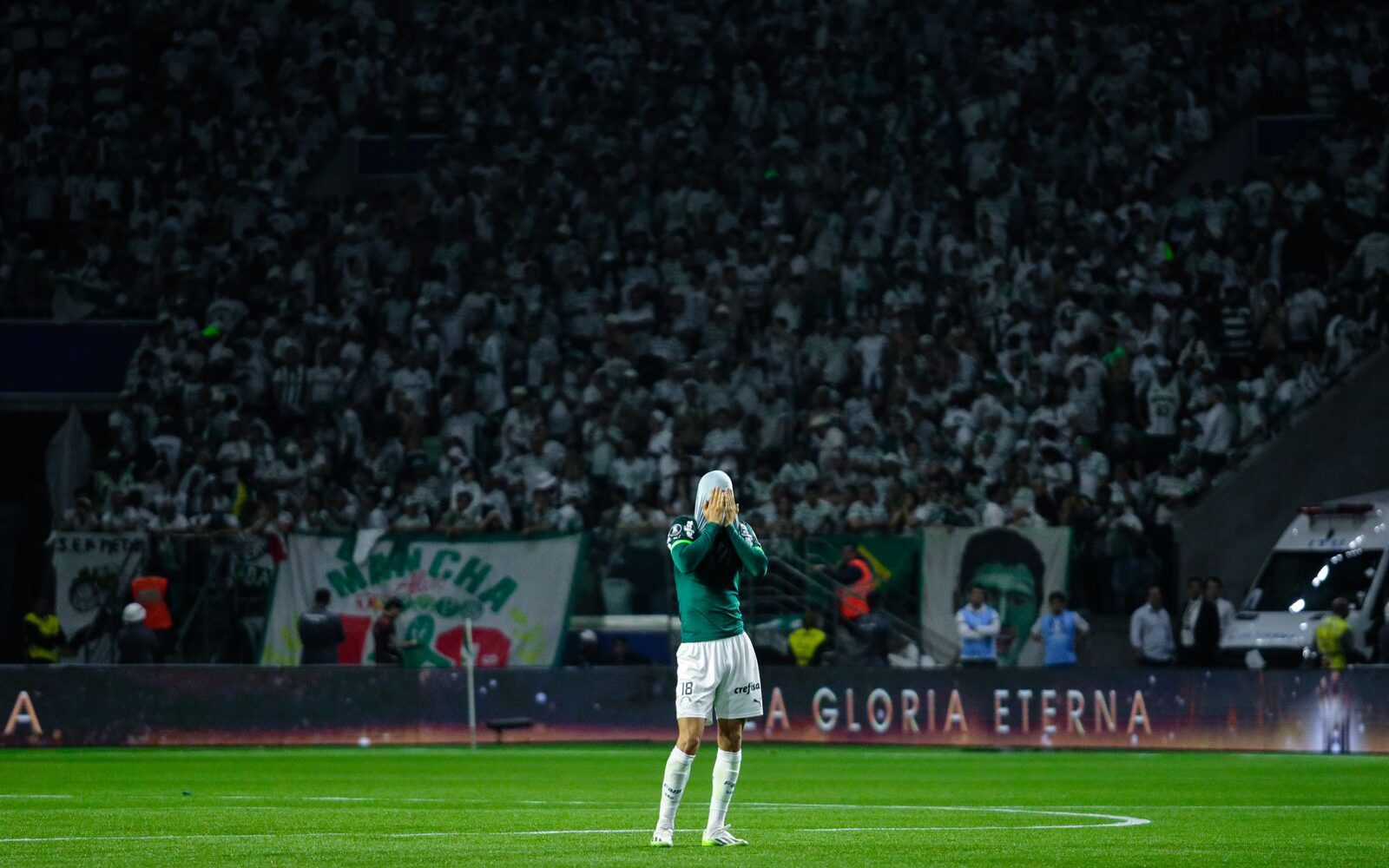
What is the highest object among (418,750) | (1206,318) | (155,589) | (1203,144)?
(1203,144)

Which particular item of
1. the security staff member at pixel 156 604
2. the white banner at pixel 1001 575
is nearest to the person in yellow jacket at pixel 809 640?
the white banner at pixel 1001 575

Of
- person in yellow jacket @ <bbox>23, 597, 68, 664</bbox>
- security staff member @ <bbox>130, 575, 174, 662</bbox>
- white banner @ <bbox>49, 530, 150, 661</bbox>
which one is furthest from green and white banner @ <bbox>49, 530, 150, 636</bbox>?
security staff member @ <bbox>130, 575, 174, 662</bbox>

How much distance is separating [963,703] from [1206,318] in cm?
793

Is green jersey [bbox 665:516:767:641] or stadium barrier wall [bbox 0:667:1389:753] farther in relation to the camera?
stadium barrier wall [bbox 0:667:1389:753]

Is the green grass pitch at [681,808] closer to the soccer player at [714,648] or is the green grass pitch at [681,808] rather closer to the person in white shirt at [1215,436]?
the soccer player at [714,648]

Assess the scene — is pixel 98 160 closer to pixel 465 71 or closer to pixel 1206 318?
pixel 465 71

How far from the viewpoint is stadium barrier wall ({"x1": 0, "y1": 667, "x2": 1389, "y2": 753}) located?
2780 cm

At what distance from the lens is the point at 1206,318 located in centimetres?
3319

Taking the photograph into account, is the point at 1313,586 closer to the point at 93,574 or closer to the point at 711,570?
the point at 93,574

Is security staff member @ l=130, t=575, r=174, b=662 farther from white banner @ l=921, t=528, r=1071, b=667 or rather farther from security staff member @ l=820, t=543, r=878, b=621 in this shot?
white banner @ l=921, t=528, r=1071, b=667

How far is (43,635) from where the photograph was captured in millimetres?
30172

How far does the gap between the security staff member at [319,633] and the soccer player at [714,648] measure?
1692 cm

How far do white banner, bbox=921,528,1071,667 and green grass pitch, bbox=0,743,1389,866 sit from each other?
1.76 meters

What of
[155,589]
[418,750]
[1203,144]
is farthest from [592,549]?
[1203,144]
